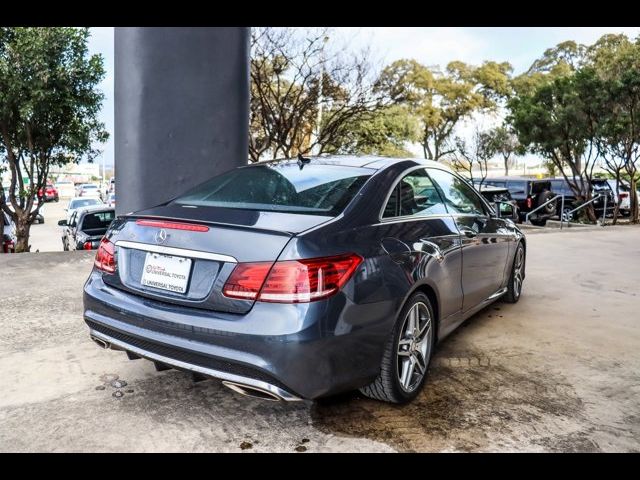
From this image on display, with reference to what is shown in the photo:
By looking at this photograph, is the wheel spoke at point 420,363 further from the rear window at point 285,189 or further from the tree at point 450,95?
the tree at point 450,95

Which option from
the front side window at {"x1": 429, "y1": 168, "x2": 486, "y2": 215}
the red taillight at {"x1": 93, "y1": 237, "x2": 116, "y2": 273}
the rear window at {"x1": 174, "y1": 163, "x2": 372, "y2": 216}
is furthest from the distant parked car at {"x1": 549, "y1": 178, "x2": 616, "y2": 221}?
the red taillight at {"x1": 93, "y1": 237, "x2": 116, "y2": 273}

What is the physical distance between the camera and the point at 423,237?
3.25 metres

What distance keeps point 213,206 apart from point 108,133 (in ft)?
31.2

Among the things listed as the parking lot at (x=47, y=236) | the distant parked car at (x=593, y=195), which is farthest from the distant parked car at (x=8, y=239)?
the distant parked car at (x=593, y=195)

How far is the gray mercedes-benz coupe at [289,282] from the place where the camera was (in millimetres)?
2441

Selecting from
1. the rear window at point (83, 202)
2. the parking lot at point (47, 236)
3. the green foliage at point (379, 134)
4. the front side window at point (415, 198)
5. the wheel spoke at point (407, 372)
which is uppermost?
the green foliage at point (379, 134)

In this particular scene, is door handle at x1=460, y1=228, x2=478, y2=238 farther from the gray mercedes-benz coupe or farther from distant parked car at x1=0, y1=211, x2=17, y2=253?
distant parked car at x1=0, y1=211, x2=17, y2=253

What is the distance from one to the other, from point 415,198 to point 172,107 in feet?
9.68

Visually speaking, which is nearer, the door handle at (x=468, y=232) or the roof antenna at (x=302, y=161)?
the roof antenna at (x=302, y=161)

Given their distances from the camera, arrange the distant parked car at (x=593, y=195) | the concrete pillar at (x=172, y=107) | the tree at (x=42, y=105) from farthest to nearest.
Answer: the distant parked car at (x=593, y=195)
the tree at (x=42, y=105)
the concrete pillar at (x=172, y=107)

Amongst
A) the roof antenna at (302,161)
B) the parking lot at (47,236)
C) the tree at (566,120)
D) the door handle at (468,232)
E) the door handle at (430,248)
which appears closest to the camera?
the door handle at (430,248)

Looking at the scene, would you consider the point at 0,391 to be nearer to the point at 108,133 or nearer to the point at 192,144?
the point at 192,144

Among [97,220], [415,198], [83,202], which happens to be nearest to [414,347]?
[415,198]
